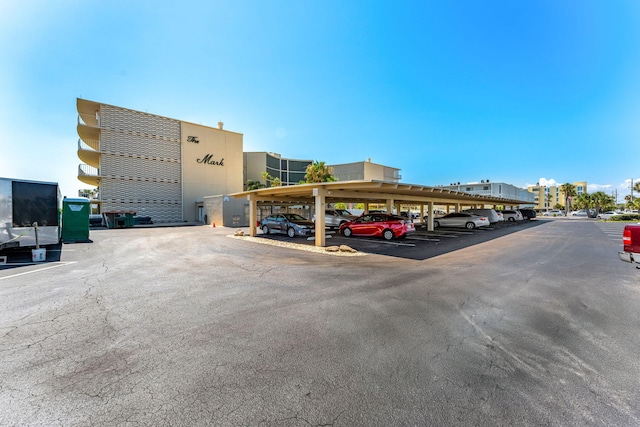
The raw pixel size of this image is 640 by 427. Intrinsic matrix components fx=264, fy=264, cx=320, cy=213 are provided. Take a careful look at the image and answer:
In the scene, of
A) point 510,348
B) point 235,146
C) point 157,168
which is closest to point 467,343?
point 510,348

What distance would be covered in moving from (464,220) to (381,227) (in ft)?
38.0

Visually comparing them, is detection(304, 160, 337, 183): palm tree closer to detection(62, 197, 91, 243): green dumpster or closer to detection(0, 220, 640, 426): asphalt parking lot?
detection(62, 197, 91, 243): green dumpster

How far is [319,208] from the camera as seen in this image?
40.5ft

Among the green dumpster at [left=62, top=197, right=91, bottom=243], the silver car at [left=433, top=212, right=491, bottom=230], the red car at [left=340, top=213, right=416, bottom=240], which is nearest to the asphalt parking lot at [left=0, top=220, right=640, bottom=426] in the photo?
the red car at [left=340, top=213, right=416, bottom=240]

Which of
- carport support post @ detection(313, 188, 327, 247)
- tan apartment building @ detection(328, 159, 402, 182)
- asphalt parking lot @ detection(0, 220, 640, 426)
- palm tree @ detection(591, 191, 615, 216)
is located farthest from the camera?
tan apartment building @ detection(328, 159, 402, 182)

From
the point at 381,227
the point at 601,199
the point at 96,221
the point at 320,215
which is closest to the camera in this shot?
the point at 320,215

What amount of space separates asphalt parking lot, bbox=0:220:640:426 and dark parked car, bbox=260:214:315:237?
9235 mm

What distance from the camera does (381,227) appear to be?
14359 mm

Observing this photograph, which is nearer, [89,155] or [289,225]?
[289,225]

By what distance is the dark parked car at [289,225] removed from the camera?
15.7 m

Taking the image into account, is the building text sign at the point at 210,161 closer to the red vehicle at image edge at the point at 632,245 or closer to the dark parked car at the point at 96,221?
the dark parked car at the point at 96,221

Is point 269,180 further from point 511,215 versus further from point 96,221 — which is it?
point 511,215

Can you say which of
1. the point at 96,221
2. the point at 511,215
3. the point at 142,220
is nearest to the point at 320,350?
the point at 142,220

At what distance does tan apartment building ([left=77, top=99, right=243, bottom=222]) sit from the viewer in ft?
100
